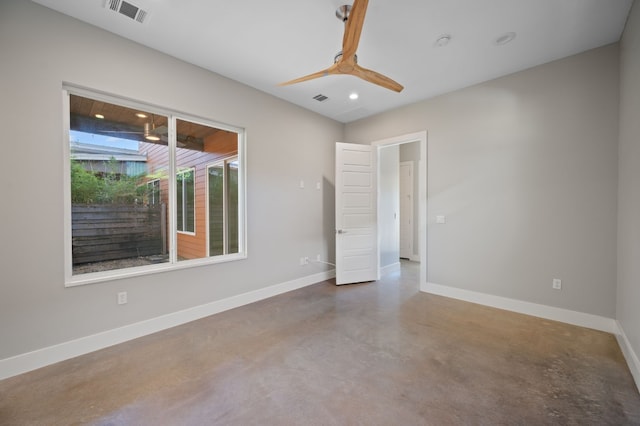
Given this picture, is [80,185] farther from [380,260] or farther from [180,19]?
[380,260]

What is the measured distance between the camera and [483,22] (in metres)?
2.38

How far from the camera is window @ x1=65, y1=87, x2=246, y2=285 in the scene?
8.15 feet

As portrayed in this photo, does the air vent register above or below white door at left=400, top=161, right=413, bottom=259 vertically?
above

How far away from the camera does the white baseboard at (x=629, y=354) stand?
1910 mm

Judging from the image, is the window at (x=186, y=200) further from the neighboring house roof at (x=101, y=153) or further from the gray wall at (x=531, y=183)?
the gray wall at (x=531, y=183)

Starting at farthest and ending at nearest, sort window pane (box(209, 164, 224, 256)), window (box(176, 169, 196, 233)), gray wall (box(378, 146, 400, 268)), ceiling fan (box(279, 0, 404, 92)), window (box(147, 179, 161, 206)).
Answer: gray wall (box(378, 146, 400, 268)) < window pane (box(209, 164, 224, 256)) < window (box(176, 169, 196, 233)) < window (box(147, 179, 161, 206)) < ceiling fan (box(279, 0, 404, 92))

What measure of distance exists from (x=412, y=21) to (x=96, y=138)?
10.7ft

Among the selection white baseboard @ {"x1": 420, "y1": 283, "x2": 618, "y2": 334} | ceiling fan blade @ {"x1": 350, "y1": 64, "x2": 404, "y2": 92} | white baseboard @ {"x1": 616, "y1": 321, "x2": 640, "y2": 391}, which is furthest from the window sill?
white baseboard @ {"x1": 616, "y1": 321, "x2": 640, "y2": 391}

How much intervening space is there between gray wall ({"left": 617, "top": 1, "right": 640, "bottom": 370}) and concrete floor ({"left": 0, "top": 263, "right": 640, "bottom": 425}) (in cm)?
44

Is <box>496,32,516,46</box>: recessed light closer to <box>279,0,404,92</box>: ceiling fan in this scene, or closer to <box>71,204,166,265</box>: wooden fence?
<box>279,0,404,92</box>: ceiling fan

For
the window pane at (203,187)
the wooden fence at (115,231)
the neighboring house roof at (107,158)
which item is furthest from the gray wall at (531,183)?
the neighboring house roof at (107,158)

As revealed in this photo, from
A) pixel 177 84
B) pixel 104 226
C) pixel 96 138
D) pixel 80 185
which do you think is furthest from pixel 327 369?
pixel 177 84

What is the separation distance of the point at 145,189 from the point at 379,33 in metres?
3.00

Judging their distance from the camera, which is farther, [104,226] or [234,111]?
[234,111]
